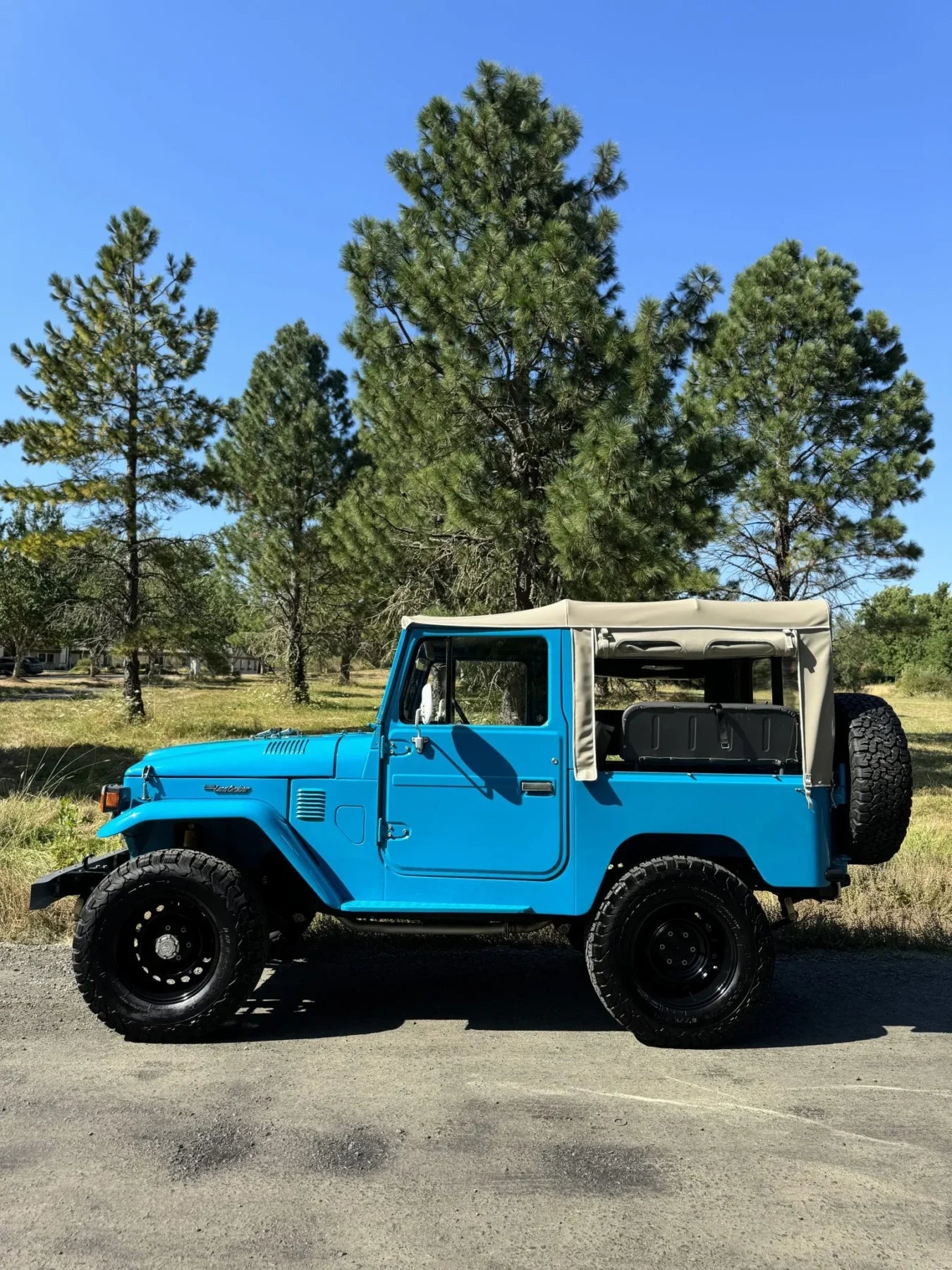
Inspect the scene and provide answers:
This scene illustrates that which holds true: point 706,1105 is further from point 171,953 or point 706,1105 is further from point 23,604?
point 23,604

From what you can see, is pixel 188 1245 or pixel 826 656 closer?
pixel 188 1245

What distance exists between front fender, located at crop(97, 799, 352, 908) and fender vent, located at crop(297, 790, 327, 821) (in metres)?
0.10

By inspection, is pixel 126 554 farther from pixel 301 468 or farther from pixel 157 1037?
pixel 157 1037

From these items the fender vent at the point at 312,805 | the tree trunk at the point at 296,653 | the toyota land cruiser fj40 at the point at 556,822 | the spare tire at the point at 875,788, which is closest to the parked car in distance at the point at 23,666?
the tree trunk at the point at 296,653

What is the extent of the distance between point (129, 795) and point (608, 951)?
265 cm

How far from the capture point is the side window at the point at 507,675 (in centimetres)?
471

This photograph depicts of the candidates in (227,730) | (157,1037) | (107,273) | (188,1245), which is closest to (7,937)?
(157,1037)

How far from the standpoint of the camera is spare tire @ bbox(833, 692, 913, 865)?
452 centimetres

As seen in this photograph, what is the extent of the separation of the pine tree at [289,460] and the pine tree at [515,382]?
15.9 metres

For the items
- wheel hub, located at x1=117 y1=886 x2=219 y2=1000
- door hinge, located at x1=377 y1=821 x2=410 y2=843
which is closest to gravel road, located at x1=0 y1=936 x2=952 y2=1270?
wheel hub, located at x1=117 y1=886 x2=219 y2=1000

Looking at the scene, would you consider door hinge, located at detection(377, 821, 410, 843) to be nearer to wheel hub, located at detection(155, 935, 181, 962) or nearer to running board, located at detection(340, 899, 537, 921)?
running board, located at detection(340, 899, 537, 921)

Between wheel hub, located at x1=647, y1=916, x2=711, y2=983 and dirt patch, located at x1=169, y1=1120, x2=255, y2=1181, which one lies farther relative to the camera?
wheel hub, located at x1=647, y1=916, x2=711, y2=983

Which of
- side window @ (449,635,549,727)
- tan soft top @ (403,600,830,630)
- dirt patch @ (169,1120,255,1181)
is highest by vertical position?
tan soft top @ (403,600,830,630)

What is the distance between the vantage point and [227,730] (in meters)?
19.9
